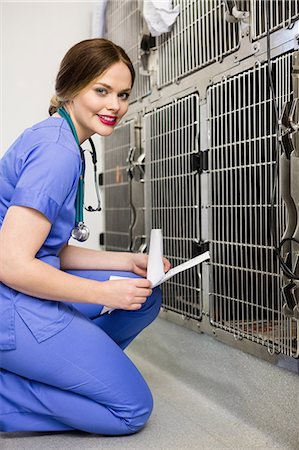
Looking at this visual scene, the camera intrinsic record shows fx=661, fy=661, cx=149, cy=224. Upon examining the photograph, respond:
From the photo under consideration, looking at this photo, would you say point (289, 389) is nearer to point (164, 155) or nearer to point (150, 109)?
point (164, 155)

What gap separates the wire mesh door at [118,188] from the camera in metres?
2.84

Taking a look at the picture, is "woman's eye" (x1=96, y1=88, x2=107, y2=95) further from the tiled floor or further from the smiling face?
the tiled floor

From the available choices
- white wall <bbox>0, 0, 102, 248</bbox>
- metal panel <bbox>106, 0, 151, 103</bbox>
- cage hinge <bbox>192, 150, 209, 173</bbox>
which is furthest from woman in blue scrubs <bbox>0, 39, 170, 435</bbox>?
white wall <bbox>0, 0, 102, 248</bbox>

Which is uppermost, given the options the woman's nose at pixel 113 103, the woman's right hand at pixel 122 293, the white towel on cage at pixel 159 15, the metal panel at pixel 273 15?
the white towel on cage at pixel 159 15

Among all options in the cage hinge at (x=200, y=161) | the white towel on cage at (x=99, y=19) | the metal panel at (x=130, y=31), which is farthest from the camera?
→ the white towel on cage at (x=99, y=19)

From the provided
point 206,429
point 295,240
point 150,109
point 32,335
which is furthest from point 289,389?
point 150,109

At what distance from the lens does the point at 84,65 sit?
1.74 meters

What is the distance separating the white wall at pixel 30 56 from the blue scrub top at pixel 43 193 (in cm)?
154

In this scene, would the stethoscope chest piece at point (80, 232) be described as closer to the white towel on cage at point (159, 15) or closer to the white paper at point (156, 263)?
the white paper at point (156, 263)

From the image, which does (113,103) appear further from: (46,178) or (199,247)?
(199,247)

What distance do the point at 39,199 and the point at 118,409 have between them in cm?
60

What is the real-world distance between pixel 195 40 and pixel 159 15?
0.27 meters

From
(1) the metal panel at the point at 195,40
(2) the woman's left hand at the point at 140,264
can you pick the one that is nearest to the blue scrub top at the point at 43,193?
(2) the woman's left hand at the point at 140,264

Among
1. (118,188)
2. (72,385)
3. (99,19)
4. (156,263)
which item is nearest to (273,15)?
(156,263)
